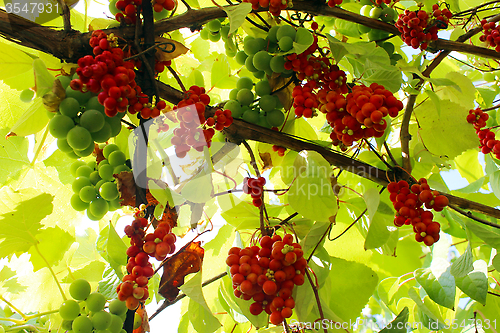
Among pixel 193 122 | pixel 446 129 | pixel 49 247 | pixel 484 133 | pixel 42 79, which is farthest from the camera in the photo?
pixel 484 133

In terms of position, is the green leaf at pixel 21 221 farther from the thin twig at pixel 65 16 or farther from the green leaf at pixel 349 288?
the green leaf at pixel 349 288

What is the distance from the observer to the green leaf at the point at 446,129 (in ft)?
2.84

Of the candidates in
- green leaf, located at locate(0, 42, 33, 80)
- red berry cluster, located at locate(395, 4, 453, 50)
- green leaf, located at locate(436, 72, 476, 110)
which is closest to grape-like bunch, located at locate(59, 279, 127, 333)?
green leaf, located at locate(0, 42, 33, 80)

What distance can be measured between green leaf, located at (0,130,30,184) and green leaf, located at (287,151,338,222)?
80 cm

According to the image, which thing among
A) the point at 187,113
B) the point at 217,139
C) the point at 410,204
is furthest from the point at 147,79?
the point at 410,204

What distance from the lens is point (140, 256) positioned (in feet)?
1.99

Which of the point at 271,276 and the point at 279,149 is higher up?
the point at 279,149

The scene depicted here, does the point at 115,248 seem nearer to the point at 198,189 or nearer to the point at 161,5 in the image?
the point at 198,189

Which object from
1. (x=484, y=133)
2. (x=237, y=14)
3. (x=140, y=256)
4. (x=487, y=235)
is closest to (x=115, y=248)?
(x=140, y=256)

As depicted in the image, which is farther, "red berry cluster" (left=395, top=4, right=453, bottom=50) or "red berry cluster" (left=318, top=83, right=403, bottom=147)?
"red berry cluster" (left=395, top=4, right=453, bottom=50)

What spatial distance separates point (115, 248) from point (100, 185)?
167 mm

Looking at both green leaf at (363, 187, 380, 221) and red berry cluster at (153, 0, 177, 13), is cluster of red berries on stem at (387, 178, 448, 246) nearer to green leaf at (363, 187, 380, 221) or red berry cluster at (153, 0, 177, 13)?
green leaf at (363, 187, 380, 221)

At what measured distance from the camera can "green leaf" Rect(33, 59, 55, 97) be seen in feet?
1.77

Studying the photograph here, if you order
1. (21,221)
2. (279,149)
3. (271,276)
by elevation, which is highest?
(279,149)
